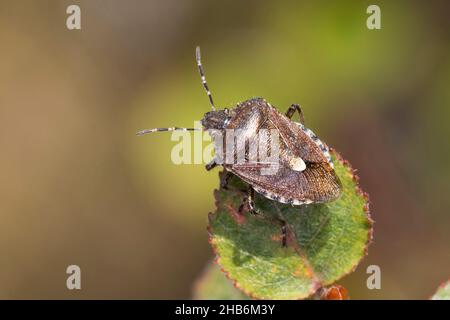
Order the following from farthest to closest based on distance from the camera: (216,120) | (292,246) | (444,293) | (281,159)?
(216,120) < (281,159) < (292,246) < (444,293)

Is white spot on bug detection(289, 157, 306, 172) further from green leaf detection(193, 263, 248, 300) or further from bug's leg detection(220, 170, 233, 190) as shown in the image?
A: green leaf detection(193, 263, 248, 300)

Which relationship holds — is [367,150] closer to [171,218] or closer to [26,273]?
[171,218]

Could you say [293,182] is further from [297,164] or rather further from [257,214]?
[257,214]

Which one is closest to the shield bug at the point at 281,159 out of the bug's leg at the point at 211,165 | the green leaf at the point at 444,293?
the bug's leg at the point at 211,165

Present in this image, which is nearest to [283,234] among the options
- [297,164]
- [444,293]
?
[297,164]

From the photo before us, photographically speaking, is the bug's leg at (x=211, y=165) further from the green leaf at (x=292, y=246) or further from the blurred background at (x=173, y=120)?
the blurred background at (x=173, y=120)
